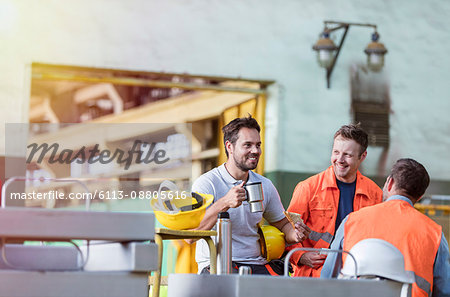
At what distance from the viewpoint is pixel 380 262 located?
2.26 metres

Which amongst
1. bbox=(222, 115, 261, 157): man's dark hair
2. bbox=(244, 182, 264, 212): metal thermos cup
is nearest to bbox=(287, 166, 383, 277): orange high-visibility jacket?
bbox=(222, 115, 261, 157): man's dark hair

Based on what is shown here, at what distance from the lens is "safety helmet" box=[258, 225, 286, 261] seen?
149 inches

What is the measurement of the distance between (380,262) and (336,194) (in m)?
1.80

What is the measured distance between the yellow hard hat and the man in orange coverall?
86cm

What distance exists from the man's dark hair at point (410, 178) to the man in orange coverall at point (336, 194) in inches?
37.3

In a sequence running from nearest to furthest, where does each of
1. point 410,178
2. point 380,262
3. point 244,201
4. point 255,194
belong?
point 380,262 → point 410,178 → point 255,194 → point 244,201

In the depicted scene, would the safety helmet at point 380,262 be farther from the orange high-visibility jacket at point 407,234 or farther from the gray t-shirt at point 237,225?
the gray t-shirt at point 237,225

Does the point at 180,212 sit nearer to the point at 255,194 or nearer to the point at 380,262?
the point at 255,194

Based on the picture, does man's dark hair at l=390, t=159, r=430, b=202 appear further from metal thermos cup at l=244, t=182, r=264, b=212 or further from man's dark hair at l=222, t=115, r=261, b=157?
man's dark hair at l=222, t=115, r=261, b=157

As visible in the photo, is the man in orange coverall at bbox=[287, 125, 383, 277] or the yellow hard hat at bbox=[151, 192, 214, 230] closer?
the yellow hard hat at bbox=[151, 192, 214, 230]

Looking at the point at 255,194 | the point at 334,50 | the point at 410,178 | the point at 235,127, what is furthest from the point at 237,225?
the point at 334,50

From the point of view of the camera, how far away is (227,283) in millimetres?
2301

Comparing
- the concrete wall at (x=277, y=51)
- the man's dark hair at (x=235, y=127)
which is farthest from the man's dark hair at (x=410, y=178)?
the concrete wall at (x=277, y=51)

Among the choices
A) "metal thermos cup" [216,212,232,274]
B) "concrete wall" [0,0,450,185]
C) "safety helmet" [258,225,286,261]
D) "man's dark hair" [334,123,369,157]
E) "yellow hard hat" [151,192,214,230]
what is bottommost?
"safety helmet" [258,225,286,261]
